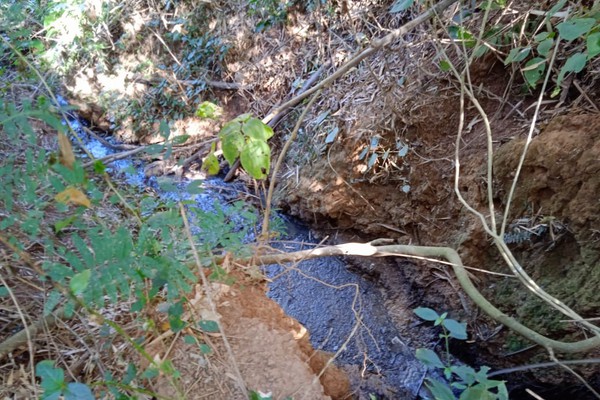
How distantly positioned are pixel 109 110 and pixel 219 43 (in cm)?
168

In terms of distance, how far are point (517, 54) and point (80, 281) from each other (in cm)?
235

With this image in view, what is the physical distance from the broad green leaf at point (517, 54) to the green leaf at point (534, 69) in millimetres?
61

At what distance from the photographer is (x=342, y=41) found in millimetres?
4023

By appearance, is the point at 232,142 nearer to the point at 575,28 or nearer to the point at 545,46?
the point at 575,28

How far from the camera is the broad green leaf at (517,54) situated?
250 centimetres

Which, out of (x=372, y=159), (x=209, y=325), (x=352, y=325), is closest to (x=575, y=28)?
(x=372, y=159)

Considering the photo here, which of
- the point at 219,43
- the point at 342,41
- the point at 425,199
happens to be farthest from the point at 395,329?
the point at 219,43

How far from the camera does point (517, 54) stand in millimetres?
2521

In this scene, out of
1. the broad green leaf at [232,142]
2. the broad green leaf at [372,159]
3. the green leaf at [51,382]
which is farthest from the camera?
the broad green leaf at [372,159]

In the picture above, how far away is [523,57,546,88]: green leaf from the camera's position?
241 cm

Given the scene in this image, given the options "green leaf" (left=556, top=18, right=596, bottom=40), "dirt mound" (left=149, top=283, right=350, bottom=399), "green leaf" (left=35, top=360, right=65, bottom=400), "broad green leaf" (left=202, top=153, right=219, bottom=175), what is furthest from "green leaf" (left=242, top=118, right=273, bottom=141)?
"green leaf" (left=556, top=18, right=596, bottom=40)

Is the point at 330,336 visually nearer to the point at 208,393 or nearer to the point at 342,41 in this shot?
the point at 208,393

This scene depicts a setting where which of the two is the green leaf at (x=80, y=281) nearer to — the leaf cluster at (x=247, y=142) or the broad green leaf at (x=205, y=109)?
the leaf cluster at (x=247, y=142)

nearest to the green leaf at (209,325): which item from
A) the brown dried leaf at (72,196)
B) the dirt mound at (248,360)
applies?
the dirt mound at (248,360)
